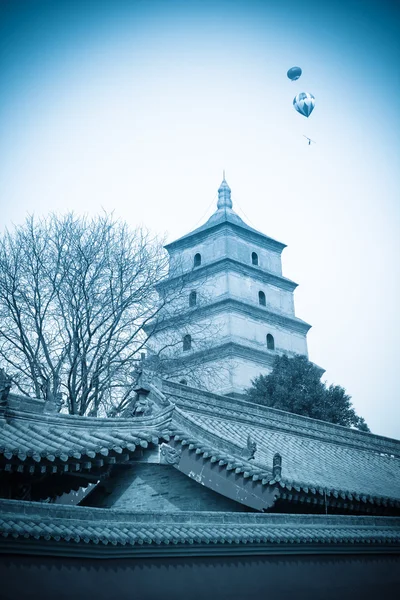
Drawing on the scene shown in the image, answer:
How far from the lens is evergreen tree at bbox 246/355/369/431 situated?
2584cm

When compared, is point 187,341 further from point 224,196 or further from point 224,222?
point 224,196

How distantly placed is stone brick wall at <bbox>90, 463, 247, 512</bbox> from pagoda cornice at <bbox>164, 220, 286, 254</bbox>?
24.2 m

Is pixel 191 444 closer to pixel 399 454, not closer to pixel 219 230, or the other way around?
pixel 399 454

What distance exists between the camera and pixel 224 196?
3750 centimetres

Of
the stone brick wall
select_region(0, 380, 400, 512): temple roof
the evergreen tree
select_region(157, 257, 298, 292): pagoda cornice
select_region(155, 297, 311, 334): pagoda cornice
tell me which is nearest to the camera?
select_region(0, 380, 400, 512): temple roof

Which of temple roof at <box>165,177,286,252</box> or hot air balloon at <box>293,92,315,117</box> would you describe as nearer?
hot air balloon at <box>293,92,315,117</box>

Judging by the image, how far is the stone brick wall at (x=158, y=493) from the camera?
32.6ft

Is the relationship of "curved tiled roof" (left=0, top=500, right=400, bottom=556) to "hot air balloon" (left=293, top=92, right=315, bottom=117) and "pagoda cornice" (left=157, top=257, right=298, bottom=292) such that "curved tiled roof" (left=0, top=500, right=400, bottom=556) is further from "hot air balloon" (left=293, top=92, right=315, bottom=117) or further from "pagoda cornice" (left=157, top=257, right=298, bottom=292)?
"pagoda cornice" (left=157, top=257, right=298, bottom=292)

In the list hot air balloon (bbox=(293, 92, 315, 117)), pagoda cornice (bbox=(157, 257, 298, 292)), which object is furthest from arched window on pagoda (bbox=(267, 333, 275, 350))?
hot air balloon (bbox=(293, 92, 315, 117))

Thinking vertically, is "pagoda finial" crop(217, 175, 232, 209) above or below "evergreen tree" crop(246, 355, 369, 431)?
above

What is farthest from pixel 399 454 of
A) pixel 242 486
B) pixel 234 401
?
pixel 242 486

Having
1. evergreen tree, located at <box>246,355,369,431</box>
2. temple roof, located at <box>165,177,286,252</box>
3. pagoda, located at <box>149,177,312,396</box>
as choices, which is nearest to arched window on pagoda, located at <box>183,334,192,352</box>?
pagoda, located at <box>149,177,312,396</box>

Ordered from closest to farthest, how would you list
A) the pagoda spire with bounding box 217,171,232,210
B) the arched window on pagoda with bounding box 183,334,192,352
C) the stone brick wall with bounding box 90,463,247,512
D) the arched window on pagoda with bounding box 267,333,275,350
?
the stone brick wall with bounding box 90,463,247,512 → the arched window on pagoda with bounding box 183,334,192,352 → the arched window on pagoda with bounding box 267,333,275,350 → the pagoda spire with bounding box 217,171,232,210

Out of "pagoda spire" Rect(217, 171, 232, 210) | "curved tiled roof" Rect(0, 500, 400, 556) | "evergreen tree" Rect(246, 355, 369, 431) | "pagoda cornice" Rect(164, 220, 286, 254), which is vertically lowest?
"curved tiled roof" Rect(0, 500, 400, 556)
